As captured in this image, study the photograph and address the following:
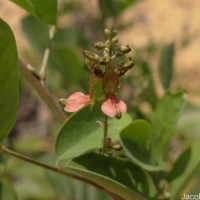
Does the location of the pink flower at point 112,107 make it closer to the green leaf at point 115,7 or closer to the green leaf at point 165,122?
the green leaf at point 165,122

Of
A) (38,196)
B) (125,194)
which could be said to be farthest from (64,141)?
(38,196)

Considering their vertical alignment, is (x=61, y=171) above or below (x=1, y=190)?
above

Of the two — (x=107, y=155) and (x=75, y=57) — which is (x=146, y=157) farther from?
(x=75, y=57)

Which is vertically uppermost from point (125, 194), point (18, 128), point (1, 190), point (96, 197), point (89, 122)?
point (89, 122)

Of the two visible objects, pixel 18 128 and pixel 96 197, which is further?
pixel 18 128

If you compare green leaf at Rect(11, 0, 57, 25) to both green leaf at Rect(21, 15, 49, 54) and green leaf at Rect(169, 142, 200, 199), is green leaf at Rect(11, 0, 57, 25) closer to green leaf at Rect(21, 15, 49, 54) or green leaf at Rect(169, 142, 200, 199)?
green leaf at Rect(169, 142, 200, 199)

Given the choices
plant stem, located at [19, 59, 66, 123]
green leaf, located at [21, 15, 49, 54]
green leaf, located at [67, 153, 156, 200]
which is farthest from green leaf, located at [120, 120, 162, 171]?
green leaf, located at [21, 15, 49, 54]

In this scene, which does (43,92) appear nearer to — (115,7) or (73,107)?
(73,107)

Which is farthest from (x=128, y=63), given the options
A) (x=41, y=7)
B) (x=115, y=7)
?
(x=115, y=7)
